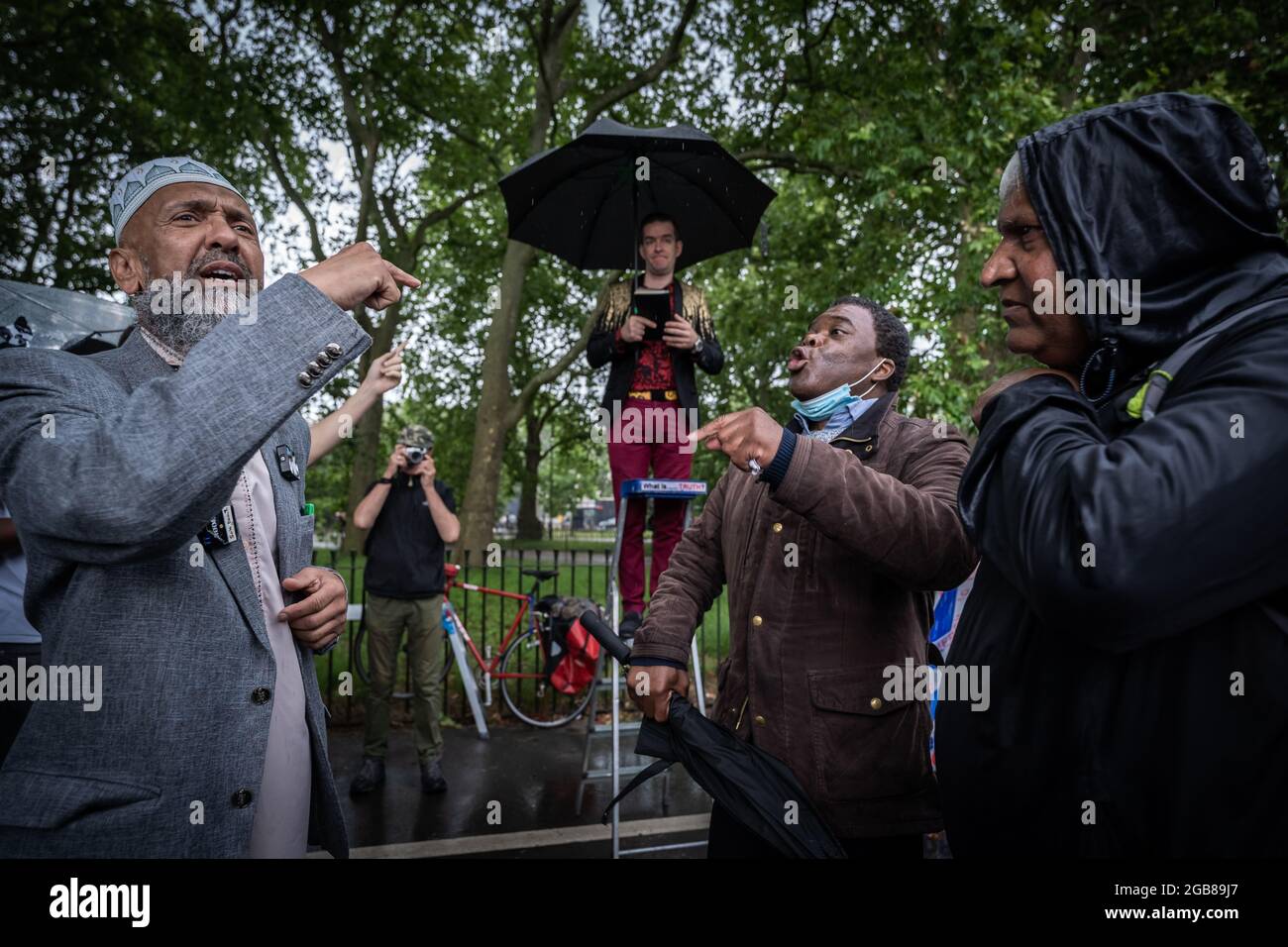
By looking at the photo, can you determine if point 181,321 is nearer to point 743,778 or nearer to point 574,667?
point 743,778

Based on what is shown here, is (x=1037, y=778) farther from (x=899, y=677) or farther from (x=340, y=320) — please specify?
(x=340, y=320)

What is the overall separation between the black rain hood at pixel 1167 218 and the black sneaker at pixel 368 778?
231 inches

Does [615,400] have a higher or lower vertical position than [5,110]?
lower

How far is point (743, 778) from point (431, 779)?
4476 mm

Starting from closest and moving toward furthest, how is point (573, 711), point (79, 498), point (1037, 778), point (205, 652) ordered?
point (79, 498) → point (1037, 778) → point (205, 652) → point (573, 711)

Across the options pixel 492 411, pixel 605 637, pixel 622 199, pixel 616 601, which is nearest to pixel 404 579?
pixel 616 601

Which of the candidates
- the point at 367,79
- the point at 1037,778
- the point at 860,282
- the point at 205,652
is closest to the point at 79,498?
the point at 205,652

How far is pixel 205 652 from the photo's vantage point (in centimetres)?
→ 156

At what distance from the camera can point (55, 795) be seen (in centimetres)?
138

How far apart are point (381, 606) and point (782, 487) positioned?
16.8 feet

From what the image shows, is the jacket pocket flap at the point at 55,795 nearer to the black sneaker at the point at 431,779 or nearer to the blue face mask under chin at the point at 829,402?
the blue face mask under chin at the point at 829,402

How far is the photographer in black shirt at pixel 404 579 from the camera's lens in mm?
5887

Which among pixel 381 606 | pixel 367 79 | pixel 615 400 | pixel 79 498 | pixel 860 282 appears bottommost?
pixel 381 606

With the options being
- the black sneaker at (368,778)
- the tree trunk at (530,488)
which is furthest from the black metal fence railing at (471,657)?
the tree trunk at (530,488)
